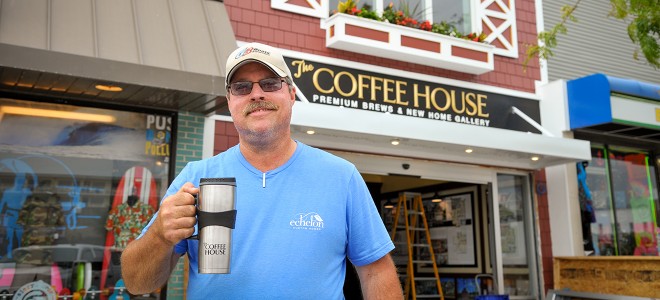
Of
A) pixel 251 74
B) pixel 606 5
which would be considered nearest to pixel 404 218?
pixel 606 5

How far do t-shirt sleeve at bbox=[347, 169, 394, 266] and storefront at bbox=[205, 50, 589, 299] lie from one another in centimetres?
420

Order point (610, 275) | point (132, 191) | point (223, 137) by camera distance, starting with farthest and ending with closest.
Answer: point (610, 275) → point (223, 137) → point (132, 191)

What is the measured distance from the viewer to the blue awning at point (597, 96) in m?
8.60

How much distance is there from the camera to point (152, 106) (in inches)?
251

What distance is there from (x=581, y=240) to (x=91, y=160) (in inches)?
287

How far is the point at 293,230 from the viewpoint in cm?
190

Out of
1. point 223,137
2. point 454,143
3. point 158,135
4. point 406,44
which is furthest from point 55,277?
point 406,44

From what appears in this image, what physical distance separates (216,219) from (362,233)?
1.89ft

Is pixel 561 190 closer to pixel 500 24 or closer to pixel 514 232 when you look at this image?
pixel 514 232

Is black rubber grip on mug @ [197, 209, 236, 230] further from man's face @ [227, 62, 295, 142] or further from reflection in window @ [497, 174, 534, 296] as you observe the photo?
reflection in window @ [497, 174, 534, 296]

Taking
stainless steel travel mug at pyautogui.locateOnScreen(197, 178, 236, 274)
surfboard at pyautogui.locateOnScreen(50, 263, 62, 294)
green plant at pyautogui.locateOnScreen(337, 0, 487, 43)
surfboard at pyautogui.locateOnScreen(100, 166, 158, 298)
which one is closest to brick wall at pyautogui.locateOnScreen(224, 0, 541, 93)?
green plant at pyautogui.locateOnScreen(337, 0, 487, 43)

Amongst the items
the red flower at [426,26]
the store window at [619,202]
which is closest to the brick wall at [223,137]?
the red flower at [426,26]

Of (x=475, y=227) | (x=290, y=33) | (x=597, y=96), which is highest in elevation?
(x=290, y=33)

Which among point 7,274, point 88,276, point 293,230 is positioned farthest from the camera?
point 88,276
